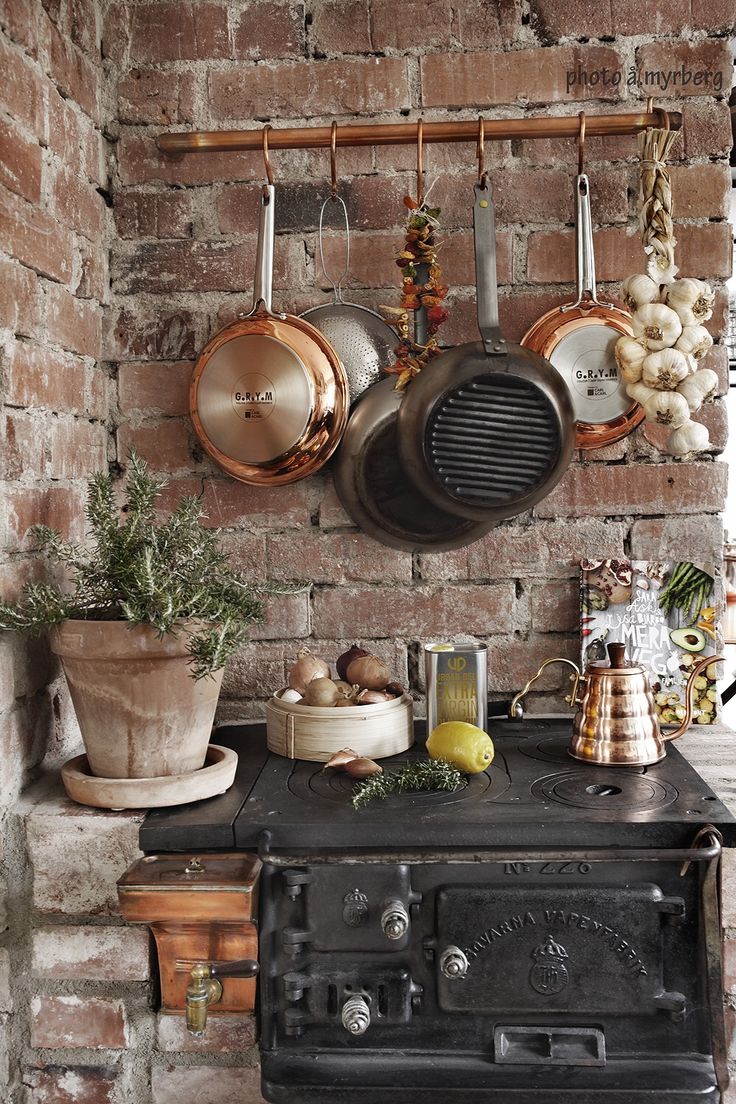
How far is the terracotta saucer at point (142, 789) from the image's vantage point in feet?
3.94

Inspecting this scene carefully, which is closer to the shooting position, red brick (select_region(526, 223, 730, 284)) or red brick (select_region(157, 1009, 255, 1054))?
red brick (select_region(157, 1009, 255, 1054))

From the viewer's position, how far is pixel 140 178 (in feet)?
5.14

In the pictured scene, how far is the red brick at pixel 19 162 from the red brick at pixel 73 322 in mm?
139

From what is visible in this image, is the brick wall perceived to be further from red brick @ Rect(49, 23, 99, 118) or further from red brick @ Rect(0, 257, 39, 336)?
red brick @ Rect(0, 257, 39, 336)

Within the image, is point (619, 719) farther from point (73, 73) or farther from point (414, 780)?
point (73, 73)

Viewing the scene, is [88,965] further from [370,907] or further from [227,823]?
[370,907]

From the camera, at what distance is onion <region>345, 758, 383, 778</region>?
1.27m

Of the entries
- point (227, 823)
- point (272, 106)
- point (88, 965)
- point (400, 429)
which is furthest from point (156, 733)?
point (272, 106)

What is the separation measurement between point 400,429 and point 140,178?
64 cm

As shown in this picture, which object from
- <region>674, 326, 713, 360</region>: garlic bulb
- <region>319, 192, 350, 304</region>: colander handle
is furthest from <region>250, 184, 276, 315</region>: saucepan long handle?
<region>674, 326, 713, 360</region>: garlic bulb

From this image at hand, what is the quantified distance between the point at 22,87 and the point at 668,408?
1.04 meters

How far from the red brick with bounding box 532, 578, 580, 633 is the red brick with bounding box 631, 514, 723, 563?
13 cm

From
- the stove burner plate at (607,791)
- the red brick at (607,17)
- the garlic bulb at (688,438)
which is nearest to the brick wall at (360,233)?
the red brick at (607,17)

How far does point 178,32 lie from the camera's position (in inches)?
61.0
